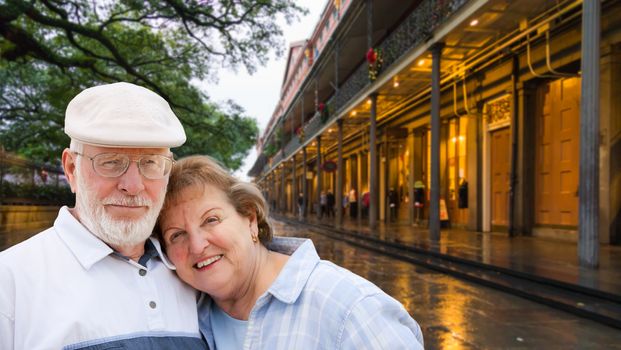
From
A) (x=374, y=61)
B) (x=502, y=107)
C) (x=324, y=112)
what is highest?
(x=374, y=61)

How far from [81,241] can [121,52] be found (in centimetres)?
1637

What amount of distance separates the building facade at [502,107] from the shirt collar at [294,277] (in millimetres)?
6694

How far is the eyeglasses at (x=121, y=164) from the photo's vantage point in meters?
1.62

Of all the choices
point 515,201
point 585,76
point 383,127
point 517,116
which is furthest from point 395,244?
point 383,127

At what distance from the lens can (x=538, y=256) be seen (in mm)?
8578

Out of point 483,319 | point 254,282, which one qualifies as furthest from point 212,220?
point 483,319

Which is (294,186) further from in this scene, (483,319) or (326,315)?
(326,315)

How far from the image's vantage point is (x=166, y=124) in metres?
1.71

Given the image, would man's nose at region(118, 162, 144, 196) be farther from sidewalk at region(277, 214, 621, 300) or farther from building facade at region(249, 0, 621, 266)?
building facade at region(249, 0, 621, 266)

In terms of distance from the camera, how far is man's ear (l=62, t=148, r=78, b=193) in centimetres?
172

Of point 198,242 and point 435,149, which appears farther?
point 435,149

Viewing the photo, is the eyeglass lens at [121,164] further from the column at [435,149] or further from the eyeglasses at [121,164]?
the column at [435,149]

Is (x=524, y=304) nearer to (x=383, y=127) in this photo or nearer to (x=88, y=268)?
(x=88, y=268)

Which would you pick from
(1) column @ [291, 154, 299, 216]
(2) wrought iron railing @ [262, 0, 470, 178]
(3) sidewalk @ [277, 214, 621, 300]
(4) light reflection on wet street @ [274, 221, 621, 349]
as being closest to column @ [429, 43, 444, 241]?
(3) sidewalk @ [277, 214, 621, 300]
